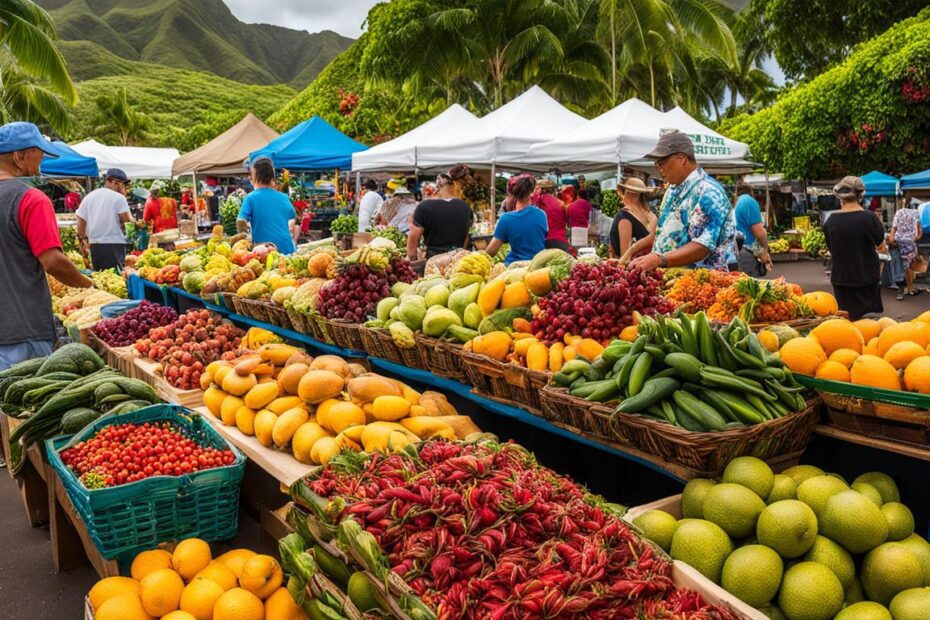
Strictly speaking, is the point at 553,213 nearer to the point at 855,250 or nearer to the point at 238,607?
the point at 855,250

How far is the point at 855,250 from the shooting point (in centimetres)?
635

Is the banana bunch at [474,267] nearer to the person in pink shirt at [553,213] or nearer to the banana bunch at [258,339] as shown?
the banana bunch at [258,339]

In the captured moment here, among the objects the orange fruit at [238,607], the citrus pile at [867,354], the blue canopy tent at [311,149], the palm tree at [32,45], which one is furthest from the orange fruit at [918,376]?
the palm tree at [32,45]

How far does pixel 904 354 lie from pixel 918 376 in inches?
7.4

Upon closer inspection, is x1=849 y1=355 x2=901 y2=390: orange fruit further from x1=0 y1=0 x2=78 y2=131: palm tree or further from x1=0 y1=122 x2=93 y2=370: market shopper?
x1=0 y1=0 x2=78 y2=131: palm tree

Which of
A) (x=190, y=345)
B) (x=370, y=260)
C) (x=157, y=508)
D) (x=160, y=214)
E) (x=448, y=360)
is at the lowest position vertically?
(x=157, y=508)

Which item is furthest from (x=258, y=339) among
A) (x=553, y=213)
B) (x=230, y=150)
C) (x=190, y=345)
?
(x=230, y=150)

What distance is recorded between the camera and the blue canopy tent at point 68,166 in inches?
553

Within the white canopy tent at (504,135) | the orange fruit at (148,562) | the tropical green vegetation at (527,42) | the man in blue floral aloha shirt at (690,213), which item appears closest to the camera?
the orange fruit at (148,562)

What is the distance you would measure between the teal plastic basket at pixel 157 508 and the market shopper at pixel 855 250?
228 inches

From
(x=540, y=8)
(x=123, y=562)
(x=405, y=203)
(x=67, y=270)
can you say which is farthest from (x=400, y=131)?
(x=123, y=562)

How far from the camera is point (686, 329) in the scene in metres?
2.55

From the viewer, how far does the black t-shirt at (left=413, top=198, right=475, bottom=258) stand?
22.1ft

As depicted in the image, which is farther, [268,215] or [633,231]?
[268,215]
